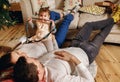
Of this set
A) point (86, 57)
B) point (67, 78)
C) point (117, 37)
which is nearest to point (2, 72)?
point (67, 78)

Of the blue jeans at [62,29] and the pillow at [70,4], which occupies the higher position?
the pillow at [70,4]

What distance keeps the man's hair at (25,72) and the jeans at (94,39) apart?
825 mm

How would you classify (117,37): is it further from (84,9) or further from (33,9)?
(33,9)

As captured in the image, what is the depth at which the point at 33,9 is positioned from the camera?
322cm

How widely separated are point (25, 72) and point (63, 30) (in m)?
1.50

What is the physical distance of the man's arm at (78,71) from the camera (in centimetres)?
150

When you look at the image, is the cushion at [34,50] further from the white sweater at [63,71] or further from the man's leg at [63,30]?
the man's leg at [63,30]

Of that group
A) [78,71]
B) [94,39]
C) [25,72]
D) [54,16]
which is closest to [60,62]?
[78,71]

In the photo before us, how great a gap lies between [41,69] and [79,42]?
848 mm

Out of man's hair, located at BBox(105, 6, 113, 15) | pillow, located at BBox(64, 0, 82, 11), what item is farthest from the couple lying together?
pillow, located at BBox(64, 0, 82, 11)

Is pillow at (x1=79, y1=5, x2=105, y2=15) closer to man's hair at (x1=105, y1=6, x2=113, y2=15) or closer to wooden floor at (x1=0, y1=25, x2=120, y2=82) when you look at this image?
man's hair at (x1=105, y1=6, x2=113, y2=15)

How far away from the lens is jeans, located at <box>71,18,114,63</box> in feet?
6.81

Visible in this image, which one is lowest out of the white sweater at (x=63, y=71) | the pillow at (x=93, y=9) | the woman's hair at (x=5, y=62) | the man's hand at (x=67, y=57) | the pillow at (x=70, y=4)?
the white sweater at (x=63, y=71)

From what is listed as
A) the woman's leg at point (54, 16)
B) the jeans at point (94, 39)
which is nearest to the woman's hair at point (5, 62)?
the jeans at point (94, 39)
